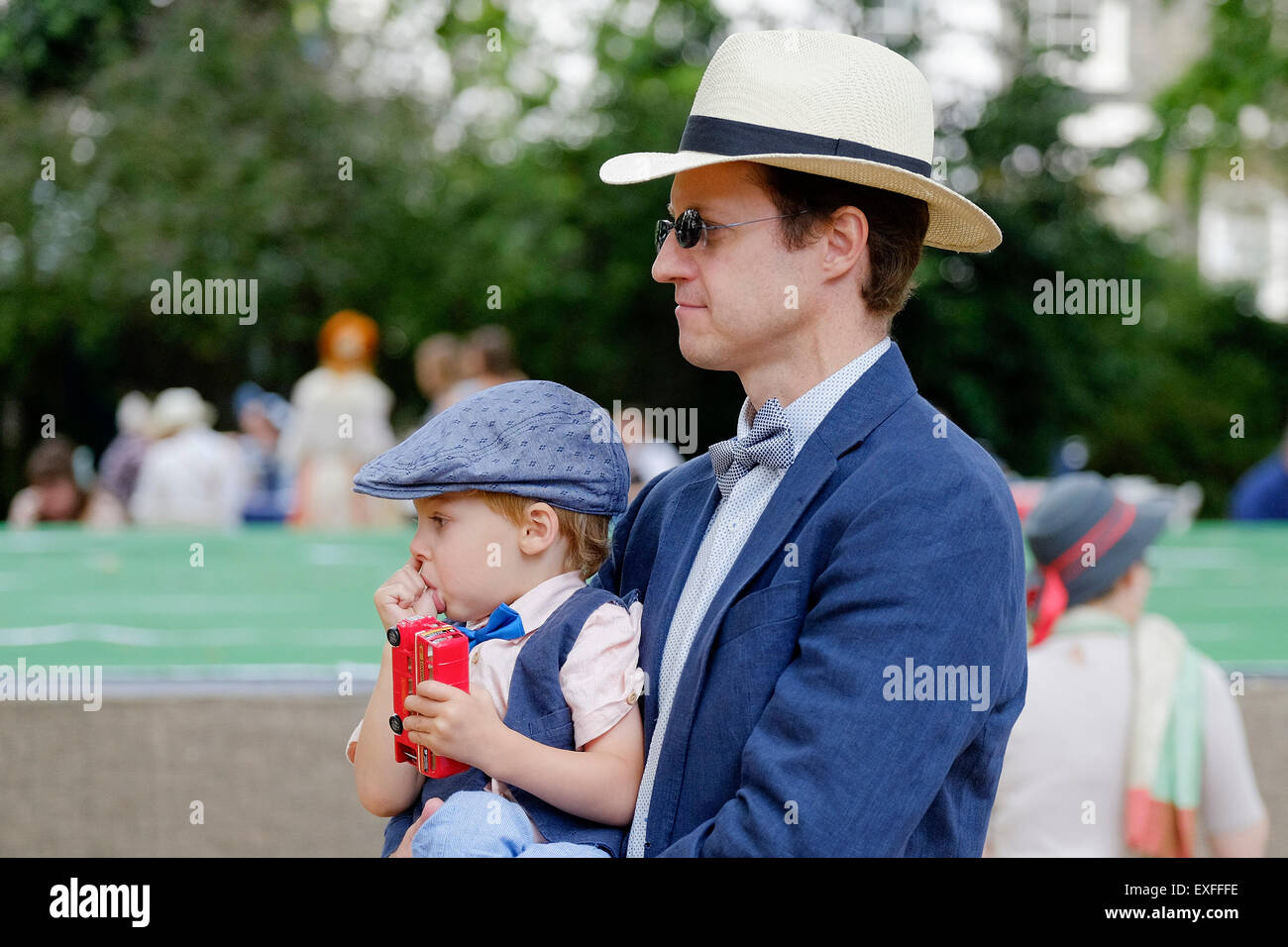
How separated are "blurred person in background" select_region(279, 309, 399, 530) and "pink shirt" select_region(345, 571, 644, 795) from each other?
6.95 m

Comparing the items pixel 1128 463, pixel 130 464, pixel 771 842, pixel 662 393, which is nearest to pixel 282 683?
pixel 771 842

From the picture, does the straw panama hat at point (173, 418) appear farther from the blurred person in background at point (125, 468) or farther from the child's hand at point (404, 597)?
the child's hand at point (404, 597)

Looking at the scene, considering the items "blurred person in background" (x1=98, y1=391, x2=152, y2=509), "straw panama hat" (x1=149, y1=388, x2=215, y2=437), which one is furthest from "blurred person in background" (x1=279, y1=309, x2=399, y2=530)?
"blurred person in background" (x1=98, y1=391, x2=152, y2=509)

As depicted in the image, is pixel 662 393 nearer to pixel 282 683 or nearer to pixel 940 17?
pixel 940 17

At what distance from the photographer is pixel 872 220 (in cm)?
217

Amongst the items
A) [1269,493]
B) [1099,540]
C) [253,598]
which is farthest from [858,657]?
[1269,493]

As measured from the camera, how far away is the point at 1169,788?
337cm

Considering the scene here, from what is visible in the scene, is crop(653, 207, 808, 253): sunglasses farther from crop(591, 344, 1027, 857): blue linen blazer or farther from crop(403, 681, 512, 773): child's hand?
crop(403, 681, 512, 773): child's hand

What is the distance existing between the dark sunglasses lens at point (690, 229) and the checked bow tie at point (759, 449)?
0.27 m

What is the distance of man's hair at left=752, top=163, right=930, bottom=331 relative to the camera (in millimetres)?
2113

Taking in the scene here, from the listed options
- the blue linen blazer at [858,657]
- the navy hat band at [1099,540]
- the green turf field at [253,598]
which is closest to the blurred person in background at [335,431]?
the green turf field at [253,598]

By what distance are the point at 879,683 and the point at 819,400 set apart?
19.0 inches

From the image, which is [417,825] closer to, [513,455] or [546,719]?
[546,719]

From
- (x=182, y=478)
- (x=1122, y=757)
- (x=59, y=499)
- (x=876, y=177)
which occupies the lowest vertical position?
(x=1122, y=757)
